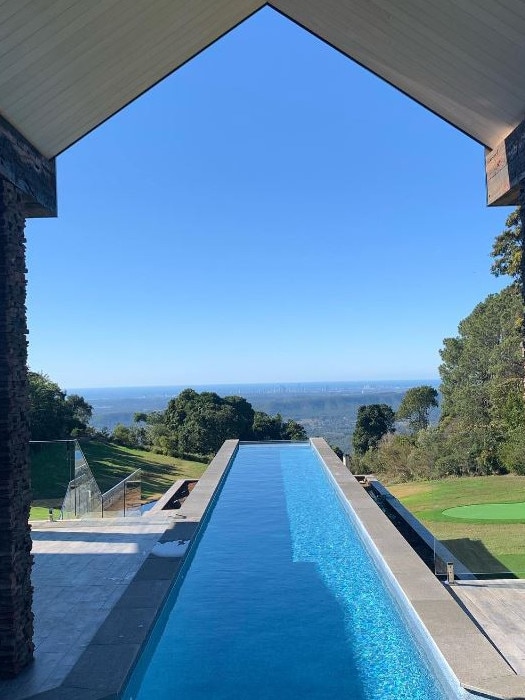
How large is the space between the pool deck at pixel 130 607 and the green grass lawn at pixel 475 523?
3.20 ft

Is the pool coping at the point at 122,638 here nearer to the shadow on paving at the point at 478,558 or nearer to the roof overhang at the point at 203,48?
the shadow on paving at the point at 478,558

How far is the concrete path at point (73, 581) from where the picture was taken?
188 inches

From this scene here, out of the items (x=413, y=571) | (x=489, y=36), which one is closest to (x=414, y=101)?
(x=489, y=36)

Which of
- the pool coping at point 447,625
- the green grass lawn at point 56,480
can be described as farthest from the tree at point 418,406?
→ the pool coping at point 447,625

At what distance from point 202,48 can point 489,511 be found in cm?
1066

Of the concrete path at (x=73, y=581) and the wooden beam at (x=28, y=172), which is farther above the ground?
the wooden beam at (x=28, y=172)

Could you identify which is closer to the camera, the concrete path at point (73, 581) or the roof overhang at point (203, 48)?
the roof overhang at point (203, 48)

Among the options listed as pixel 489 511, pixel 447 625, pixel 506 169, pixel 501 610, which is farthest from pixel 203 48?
pixel 489 511

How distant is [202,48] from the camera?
19.5 feet

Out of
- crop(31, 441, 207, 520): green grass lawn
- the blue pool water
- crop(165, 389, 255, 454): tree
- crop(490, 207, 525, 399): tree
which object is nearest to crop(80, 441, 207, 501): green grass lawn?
crop(31, 441, 207, 520): green grass lawn

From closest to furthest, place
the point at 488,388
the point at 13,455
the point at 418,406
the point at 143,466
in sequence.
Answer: the point at 13,455 → the point at 143,466 → the point at 488,388 → the point at 418,406

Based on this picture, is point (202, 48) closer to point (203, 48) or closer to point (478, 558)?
point (203, 48)

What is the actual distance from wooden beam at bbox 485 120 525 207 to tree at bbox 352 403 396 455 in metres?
35.1

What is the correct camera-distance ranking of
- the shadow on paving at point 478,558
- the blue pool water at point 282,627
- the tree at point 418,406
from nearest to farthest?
the blue pool water at point 282,627
the shadow on paving at point 478,558
the tree at point 418,406
